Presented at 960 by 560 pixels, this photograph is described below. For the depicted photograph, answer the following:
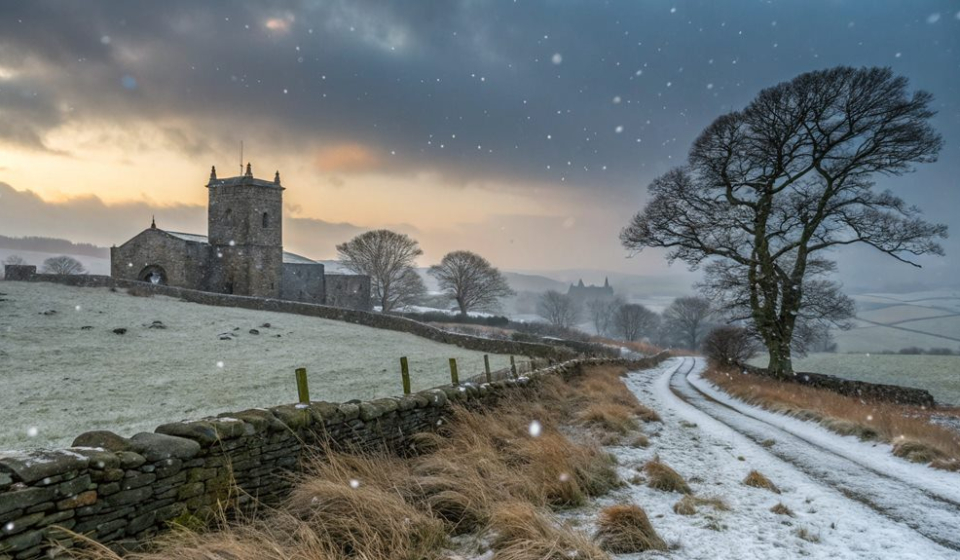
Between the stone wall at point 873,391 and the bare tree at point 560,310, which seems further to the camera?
the bare tree at point 560,310

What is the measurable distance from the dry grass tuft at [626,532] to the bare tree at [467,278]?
60.8 meters

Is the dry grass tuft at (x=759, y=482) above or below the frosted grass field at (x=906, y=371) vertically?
above

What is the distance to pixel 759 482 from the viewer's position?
6691mm

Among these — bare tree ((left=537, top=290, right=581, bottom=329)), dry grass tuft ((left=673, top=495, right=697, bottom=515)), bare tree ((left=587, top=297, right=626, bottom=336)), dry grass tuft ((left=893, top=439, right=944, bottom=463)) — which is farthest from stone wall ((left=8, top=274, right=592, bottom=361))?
bare tree ((left=587, top=297, right=626, bottom=336))

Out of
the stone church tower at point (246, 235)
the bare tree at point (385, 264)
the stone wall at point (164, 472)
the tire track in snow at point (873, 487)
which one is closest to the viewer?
the stone wall at point (164, 472)

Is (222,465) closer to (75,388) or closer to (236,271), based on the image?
(75,388)

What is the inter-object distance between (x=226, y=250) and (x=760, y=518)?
4998 cm

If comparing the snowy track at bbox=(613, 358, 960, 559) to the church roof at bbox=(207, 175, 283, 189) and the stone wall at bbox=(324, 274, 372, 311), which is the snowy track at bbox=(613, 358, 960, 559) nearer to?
the church roof at bbox=(207, 175, 283, 189)

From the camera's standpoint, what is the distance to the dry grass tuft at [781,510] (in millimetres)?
5641

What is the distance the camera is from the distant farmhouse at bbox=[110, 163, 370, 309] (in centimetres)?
4403

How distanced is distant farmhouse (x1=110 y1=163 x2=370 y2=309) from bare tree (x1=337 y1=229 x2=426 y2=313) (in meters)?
14.2

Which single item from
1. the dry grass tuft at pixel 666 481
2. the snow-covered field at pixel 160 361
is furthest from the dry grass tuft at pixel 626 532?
the snow-covered field at pixel 160 361

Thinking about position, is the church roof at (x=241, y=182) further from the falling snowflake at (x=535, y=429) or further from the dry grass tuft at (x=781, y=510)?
the dry grass tuft at (x=781, y=510)

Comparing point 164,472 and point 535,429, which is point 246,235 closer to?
point 535,429
